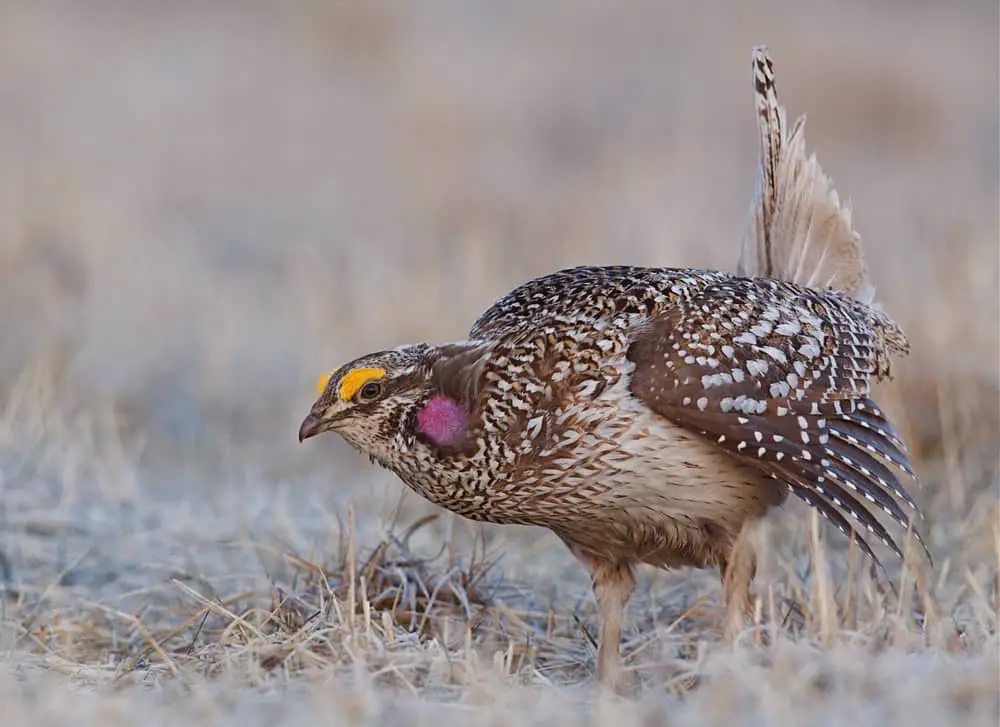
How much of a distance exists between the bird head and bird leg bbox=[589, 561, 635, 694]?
71cm

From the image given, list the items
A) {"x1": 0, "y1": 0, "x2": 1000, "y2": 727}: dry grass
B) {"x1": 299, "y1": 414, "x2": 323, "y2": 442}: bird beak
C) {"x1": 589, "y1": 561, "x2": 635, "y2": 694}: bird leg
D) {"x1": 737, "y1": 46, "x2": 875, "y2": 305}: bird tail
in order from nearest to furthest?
1. {"x1": 0, "y1": 0, "x2": 1000, "y2": 727}: dry grass
2. {"x1": 299, "y1": 414, "x2": 323, "y2": 442}: bird beak
3. {"x1": 589, "y1": 561, "x2": 635, "y2": 694}: bird leg
4. {"x1": 737, "y1": 46, "x2": 875, "y2": 305}: bird tail

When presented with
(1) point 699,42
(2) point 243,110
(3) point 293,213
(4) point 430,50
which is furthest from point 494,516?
(1) point 699,42

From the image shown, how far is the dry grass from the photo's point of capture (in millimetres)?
3297

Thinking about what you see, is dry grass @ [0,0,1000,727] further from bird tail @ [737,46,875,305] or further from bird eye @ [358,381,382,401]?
bird tail @ [737,46,875,305]

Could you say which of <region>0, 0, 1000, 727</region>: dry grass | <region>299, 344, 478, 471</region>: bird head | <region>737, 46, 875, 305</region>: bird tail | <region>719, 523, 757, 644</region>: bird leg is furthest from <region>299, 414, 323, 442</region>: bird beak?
<region>737, 46, 875, 305</region>: bird tail

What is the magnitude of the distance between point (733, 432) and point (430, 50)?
10.4m

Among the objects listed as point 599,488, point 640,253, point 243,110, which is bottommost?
point 599,488

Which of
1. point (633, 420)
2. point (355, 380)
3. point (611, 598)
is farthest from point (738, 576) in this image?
point (355, 380)

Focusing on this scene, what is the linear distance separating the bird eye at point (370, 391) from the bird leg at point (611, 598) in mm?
853

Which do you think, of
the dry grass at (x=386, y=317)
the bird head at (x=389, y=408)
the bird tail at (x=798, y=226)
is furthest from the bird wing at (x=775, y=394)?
the bird tail at (x=798, y=226)

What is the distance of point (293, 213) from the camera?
385 inches

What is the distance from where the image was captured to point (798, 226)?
16.1 feet

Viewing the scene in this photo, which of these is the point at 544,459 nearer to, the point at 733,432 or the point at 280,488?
the point at 733,432

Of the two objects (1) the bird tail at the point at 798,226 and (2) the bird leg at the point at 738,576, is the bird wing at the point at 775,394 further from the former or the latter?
(1) the bird tail at the point at 798,226
